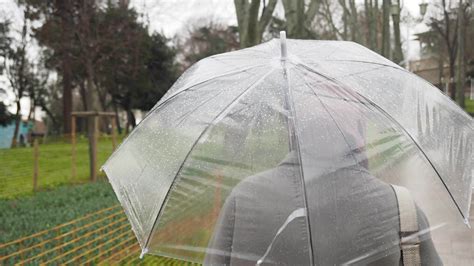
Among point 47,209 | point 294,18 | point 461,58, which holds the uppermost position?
point 461,58

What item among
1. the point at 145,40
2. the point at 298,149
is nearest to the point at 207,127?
the point at 298,149

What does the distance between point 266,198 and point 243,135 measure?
332mm

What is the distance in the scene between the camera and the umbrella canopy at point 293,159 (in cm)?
211

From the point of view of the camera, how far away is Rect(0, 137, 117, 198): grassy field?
13.0 metres

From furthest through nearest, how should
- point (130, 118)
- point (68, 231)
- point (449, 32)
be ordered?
point (130, 118)
point (449, 32)
point (68, 231)

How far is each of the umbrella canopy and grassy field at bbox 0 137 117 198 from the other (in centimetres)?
1016

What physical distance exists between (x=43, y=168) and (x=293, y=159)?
57.6ft

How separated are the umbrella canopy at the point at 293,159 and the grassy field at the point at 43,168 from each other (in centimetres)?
1016

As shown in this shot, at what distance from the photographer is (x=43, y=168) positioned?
18484mm

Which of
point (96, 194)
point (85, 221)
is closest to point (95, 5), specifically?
point (96, 194)

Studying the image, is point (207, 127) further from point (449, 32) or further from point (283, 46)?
point (449, 32)

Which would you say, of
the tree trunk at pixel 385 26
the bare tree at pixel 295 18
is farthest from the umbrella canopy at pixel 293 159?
the tree trunk at pixel 385 26

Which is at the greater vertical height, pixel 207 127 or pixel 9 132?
pixel 207 127

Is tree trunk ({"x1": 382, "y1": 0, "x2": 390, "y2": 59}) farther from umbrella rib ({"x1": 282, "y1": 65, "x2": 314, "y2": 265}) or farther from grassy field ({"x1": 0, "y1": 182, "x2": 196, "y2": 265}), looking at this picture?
umbrella rib ({"x1": 282, "y1": 65, "x2": 314, "y2": 265})
